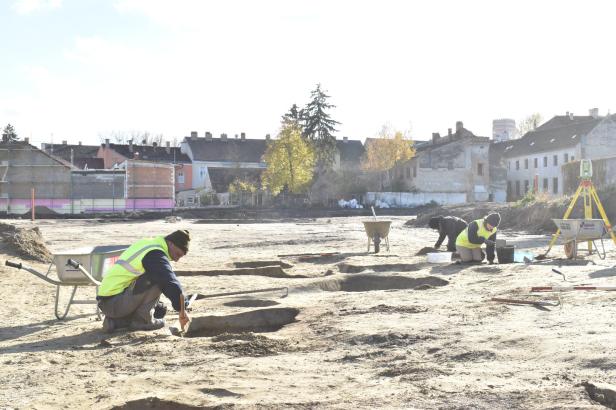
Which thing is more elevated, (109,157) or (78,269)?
(109,157)

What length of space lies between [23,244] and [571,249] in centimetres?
1141

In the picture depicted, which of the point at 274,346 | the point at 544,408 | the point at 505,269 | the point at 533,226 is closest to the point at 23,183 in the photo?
the point at 533,226

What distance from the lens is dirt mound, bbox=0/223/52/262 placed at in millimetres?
13305

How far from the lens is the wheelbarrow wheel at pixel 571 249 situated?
12914mm

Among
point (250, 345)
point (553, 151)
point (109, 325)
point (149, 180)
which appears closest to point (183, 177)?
point (149, 180)

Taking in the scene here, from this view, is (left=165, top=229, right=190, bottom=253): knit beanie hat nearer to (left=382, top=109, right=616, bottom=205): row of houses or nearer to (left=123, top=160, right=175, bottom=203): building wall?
(left=123, top=160, right=175, bottom=203): building wall

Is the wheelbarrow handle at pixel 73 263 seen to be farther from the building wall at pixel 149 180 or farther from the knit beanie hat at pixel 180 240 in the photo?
the building wall at pixel 149 180

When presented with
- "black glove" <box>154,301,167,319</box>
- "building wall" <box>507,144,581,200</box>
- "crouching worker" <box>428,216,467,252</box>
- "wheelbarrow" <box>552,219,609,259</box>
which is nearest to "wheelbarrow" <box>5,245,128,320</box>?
"black glove" <box>154,301,167,319</box>

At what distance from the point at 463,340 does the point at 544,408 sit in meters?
1.93

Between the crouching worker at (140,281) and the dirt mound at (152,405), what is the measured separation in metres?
2.13

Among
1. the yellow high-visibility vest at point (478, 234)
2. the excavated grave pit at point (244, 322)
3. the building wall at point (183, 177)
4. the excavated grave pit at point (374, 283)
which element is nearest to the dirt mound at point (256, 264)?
the excavated grave pit at point (374, 283)

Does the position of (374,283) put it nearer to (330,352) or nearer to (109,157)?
(330,352)

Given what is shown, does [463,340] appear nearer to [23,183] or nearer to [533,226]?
[533,226]

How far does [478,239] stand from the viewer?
1270cm
